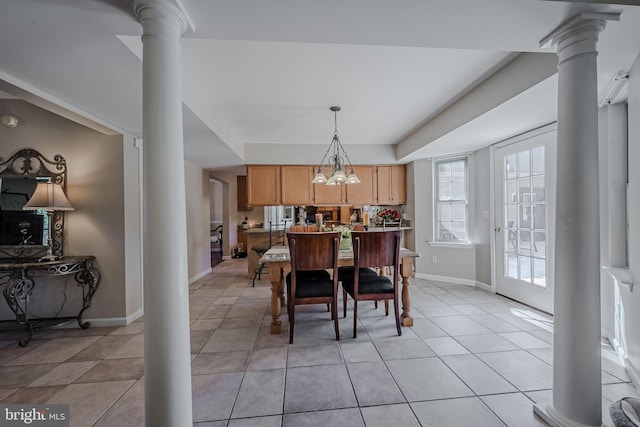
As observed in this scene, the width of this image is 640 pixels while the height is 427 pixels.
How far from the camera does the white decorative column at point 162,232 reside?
1143mm

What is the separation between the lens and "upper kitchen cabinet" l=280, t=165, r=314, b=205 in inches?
190

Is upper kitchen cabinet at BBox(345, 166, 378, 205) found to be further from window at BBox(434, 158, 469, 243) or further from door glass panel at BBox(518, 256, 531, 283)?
door glass panel at BBox(518, 256, 531, 283)

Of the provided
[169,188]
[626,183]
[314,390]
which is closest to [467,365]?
[314,390]

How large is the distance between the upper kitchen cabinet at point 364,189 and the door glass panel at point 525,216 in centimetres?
209

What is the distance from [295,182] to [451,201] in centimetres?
276

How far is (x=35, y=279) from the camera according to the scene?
278 centimetres

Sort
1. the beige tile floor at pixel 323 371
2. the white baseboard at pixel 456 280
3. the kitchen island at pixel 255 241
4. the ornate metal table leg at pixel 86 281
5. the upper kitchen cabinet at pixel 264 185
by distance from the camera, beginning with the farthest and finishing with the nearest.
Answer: the kitchen island at pixel 255 241
the upper kitchen cabinet at pixel 264 185
the white baseboard at pixel 456 280
the ornate metal table leg at pixel 86 281
the beige tile floor at pixel 323 371

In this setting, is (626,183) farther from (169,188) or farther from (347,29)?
(169,188)

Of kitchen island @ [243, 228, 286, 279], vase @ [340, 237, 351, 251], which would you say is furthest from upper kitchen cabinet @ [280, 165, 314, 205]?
vase @ [340, 237, 351, 251]

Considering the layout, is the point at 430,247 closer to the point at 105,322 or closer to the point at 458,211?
the point at 458,211

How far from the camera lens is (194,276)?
472cm

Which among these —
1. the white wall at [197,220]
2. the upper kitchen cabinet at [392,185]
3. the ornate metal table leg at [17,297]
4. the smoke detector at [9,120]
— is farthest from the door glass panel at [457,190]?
the smoke detector at [9,120]

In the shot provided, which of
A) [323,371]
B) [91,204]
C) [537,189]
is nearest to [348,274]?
[323,371]

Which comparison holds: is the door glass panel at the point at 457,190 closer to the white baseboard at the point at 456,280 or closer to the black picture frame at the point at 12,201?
the white baseboard at the point at 456,280
